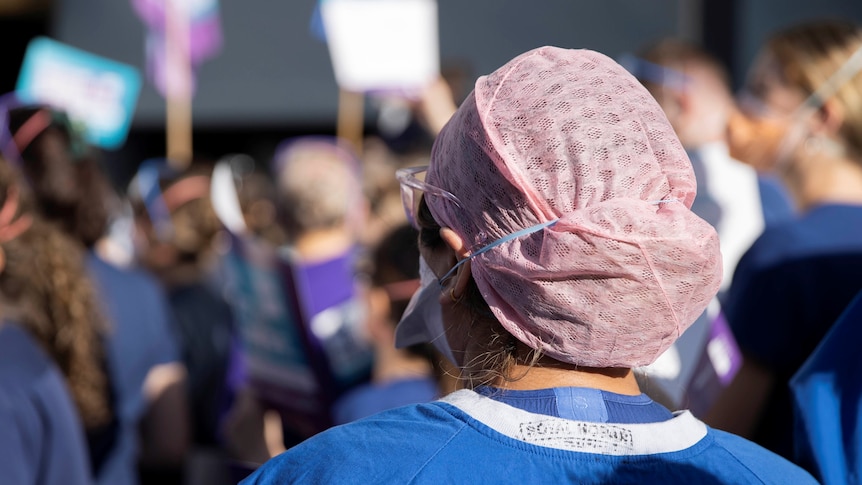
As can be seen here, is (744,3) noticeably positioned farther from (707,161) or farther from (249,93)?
(249,93)

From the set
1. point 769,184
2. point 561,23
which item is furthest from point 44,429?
point 561,23

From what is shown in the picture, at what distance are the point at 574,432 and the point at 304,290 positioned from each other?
2216 millimetres

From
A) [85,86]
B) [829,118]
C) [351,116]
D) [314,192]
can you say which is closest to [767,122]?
[829,118]

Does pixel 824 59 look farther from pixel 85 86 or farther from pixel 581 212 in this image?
pixel 85 86

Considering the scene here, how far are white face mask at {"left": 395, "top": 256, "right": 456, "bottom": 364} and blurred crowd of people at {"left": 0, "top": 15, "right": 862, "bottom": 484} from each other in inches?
2.4

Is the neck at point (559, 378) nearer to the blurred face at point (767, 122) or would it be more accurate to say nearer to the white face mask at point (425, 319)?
the white face mask at point (425, 319)

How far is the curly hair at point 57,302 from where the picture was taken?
9.14 ft

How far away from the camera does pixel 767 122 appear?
2.68 m

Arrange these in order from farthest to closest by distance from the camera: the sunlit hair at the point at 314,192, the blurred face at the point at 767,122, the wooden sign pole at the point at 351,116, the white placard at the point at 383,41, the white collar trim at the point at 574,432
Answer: the wooden sign pole at the point at 351,116 → the white placard at the point at 383,41 → the sunlit hair at the point at 314,192 → the blurred face at the point at 767,122 → the white collar trim at the point at 574,432

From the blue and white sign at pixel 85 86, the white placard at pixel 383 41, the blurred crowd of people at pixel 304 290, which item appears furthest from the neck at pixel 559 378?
the blue and white sign at pixel 85 86

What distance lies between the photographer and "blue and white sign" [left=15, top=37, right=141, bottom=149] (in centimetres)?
634

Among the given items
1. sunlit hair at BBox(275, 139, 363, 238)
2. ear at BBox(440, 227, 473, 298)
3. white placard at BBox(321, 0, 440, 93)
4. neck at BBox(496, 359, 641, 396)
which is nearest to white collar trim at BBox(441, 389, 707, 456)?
neck at BBox(496, 359, 641, 396)

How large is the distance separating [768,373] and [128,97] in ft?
17.2

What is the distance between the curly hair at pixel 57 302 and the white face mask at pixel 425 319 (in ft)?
4.83
